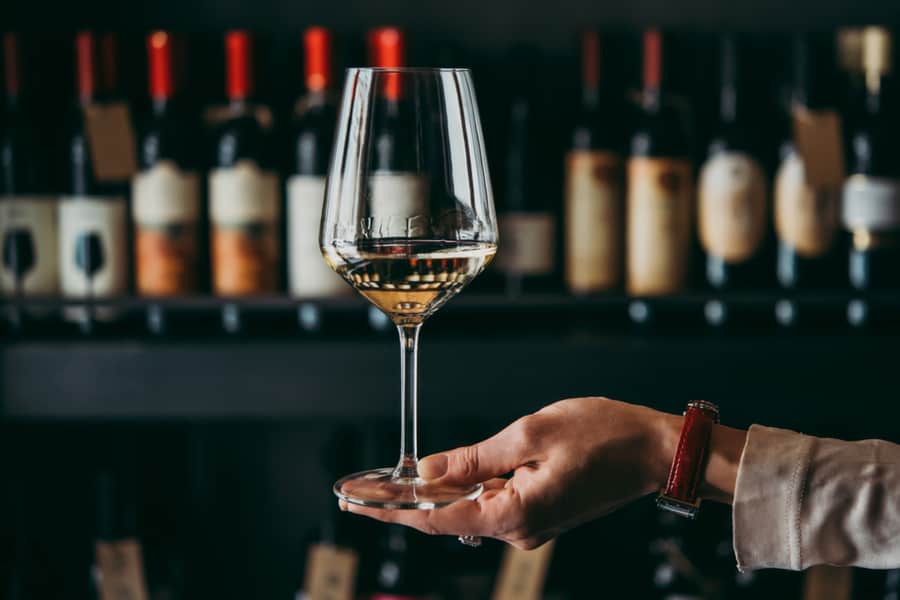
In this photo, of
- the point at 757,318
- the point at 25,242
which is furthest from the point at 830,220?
the point at 25,242

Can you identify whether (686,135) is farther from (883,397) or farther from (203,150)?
(203,150)

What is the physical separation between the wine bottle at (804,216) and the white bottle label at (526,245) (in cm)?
23

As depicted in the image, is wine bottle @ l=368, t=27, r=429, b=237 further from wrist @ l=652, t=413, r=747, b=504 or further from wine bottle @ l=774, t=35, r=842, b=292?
wine bottle @ l=774, t=35, r=842, b=292

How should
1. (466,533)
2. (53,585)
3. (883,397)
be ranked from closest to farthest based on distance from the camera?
1. (466,533)
2. (883,397)
3. (53,585)

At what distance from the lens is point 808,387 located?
1059mm

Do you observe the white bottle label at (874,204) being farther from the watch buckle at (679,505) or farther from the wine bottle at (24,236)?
the wine bottle at (24,236)

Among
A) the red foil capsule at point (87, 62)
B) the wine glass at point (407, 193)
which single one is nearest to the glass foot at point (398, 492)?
the wine glass at point (407, 193)

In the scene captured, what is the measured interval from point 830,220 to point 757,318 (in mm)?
121

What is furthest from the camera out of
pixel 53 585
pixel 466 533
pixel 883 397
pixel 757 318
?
pixel 53 585

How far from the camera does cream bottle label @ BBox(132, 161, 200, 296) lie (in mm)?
1112

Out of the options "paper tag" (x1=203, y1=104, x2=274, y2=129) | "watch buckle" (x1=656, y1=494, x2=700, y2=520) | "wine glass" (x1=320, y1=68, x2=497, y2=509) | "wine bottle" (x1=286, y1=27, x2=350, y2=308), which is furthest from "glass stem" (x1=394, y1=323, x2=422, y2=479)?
"paper tag" (x1=203, y1=104, x2=274, y2=129)

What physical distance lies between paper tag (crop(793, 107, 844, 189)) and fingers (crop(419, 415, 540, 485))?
0.61 m

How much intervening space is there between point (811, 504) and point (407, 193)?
276 millimetres

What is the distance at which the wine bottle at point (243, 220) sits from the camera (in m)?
1.10
